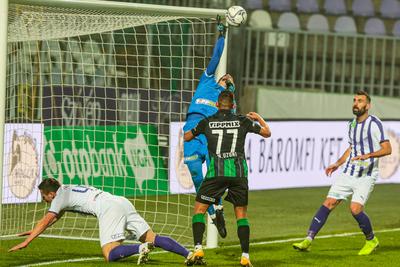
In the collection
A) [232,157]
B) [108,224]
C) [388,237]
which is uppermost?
[232,157]

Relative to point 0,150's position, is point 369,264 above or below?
below

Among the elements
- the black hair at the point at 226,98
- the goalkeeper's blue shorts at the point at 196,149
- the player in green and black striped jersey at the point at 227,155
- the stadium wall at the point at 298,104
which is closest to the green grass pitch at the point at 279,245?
the player in green and black striped jersey at the point at 227,155

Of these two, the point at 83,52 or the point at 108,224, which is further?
the point at 83,52

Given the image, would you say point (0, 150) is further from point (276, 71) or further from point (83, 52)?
point (276, 71)

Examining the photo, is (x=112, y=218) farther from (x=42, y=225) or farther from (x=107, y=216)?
(x=42, y=225)

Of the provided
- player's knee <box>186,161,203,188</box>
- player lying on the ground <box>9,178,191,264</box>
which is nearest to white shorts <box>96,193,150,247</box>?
player lying on the ground <box>9,178,191,264</box>

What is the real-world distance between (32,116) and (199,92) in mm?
3780

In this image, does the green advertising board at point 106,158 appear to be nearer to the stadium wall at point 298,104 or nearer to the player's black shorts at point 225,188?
the player's black shorts at point 225,188

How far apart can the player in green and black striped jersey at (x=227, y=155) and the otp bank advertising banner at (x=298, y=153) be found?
9.47 m

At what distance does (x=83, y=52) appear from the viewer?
15.0 meters

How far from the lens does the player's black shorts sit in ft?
33.6

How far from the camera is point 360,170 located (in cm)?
1219

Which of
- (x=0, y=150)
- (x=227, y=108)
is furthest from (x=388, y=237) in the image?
(x=0, y=150)

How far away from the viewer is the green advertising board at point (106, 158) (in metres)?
15.4
